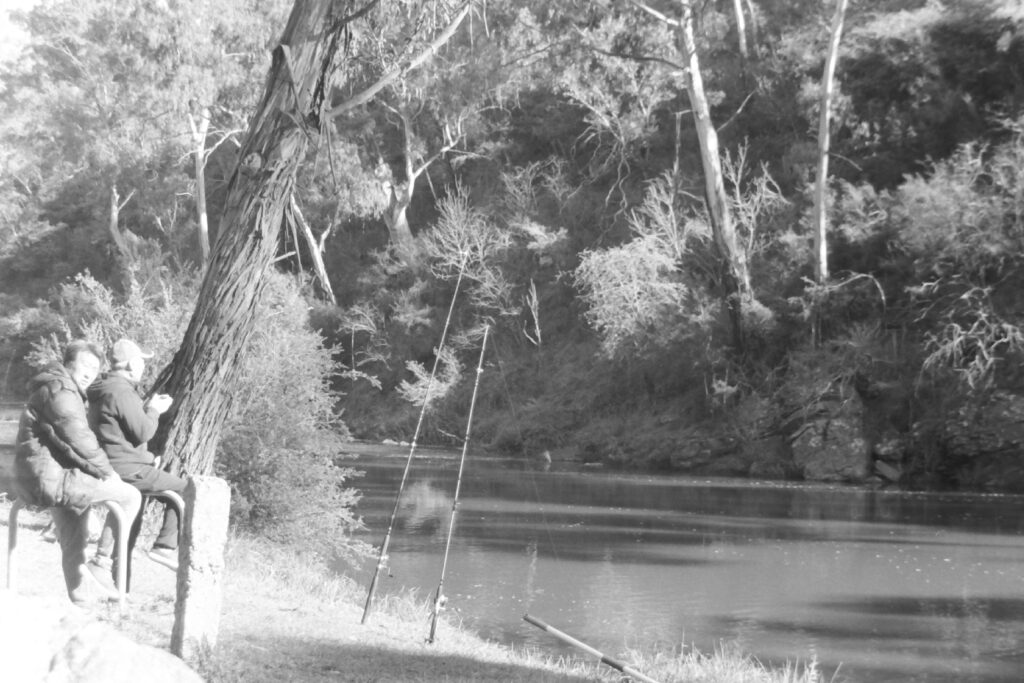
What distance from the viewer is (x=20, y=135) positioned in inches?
1654

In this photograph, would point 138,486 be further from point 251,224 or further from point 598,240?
point 598,240

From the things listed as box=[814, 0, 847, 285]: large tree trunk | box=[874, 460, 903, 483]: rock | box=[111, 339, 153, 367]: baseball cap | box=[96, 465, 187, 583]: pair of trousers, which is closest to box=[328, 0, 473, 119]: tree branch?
box=[111, 339, 153, 367]: baseball cap

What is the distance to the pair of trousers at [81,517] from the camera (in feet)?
18.2

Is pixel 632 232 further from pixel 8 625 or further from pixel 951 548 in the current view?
pixel 8 625

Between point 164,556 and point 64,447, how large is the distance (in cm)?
129

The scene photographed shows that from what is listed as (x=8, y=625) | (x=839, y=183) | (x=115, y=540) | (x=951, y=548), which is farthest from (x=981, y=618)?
(x=839, y=183)

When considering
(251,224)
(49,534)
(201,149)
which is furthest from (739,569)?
(201,149)

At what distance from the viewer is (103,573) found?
5.96 metres

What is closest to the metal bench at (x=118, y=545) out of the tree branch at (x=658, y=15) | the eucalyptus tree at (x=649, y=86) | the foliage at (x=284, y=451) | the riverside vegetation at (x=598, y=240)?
the riverside vegetation at (x=598, y=240)

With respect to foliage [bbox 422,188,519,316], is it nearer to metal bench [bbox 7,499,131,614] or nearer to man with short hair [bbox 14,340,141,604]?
metal bench [bbox 7,499,131,614]

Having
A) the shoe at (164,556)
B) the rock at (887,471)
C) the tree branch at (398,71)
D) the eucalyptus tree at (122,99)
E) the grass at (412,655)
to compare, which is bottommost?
the grass at (412,655)

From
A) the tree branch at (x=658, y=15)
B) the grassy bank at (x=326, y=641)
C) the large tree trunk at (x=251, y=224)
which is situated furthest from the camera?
the tree branch at (x=658, y=15)

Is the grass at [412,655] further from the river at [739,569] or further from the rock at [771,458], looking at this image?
the rock at [771,458]

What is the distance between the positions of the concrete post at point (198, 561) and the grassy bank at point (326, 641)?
0.45ft
